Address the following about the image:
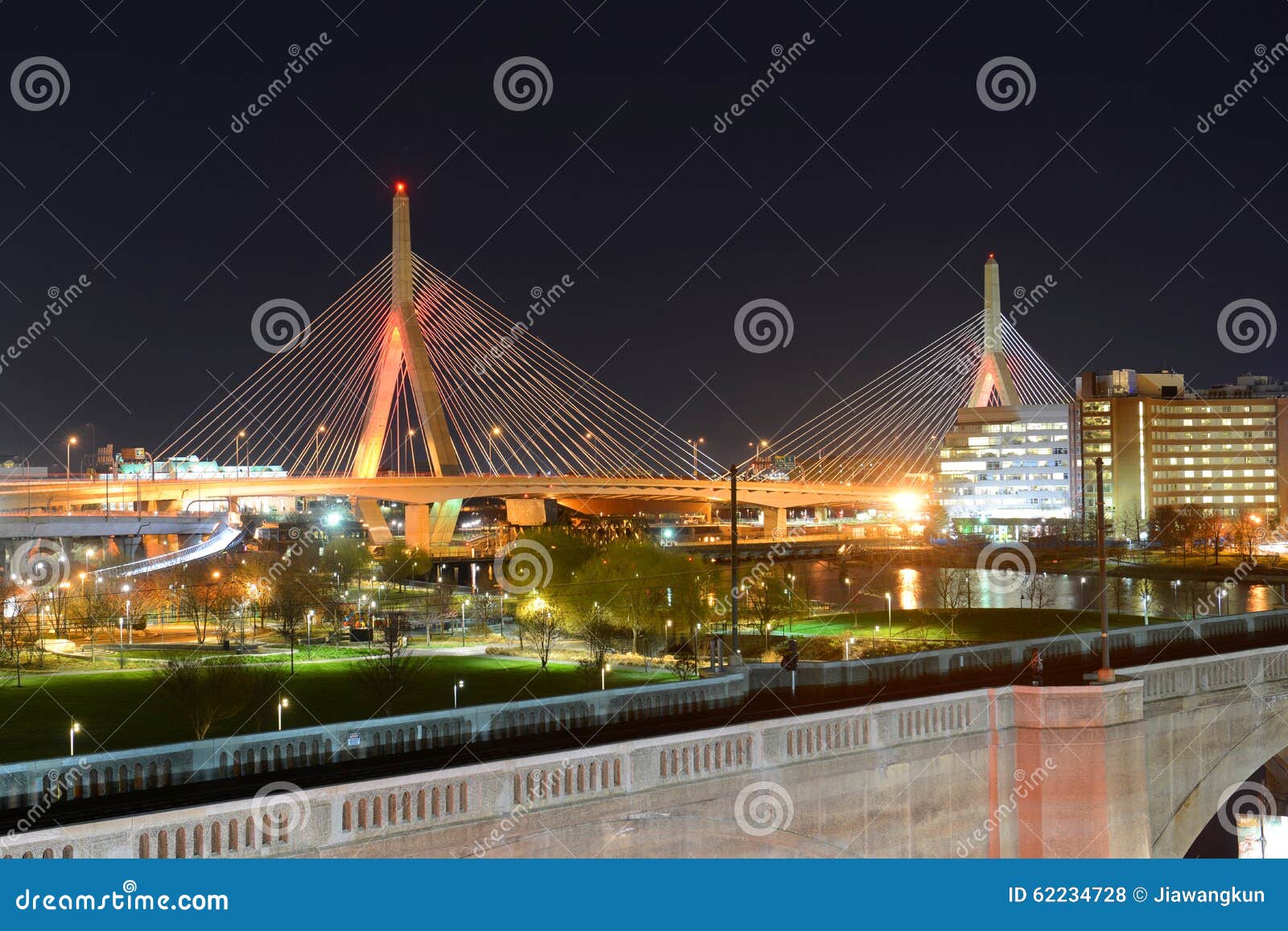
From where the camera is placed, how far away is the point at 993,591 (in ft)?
204

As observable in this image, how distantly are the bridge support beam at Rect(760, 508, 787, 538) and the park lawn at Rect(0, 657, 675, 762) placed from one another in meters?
67.8

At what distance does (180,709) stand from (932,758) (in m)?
10.1

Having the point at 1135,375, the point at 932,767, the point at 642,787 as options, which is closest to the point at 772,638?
the point at 932,767

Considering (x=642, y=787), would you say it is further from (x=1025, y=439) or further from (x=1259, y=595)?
(x=1025, y=439)

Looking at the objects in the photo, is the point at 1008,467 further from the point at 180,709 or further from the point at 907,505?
the point at 180,709

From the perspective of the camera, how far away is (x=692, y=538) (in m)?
105

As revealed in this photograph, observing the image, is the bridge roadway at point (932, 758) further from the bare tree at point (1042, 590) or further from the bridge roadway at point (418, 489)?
the bridge roadway at point (418, 489)

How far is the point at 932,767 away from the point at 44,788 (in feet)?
25.8

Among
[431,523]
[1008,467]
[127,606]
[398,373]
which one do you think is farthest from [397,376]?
[1008,467]

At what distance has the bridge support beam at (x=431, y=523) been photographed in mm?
79062

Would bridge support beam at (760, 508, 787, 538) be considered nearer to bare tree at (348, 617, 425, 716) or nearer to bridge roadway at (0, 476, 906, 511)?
bridge roadway at (0, 476, 906, 511)

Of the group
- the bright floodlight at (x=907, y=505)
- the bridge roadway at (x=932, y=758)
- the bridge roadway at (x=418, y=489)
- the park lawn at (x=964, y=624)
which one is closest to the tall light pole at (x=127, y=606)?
the park lawn at (x=964, y=624)

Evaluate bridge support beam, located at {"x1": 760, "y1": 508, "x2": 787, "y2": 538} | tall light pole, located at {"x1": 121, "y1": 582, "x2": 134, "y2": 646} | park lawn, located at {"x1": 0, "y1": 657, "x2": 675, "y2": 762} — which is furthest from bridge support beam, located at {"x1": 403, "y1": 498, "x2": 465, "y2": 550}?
park lawn, located at {"x1": 0, "y1": 657, "x2": 675, "y2": 762}

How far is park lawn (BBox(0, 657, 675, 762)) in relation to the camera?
17.1 meters
